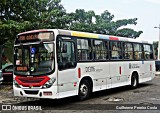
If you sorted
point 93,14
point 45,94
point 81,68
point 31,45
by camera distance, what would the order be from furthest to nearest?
point 93,14
point 81,68
point 31,45
point 45,94

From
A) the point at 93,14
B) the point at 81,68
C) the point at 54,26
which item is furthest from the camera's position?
the point at 93,14

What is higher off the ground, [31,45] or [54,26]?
[54,26]

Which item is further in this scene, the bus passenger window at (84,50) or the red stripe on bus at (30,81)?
the bus passenger window at (84,50)

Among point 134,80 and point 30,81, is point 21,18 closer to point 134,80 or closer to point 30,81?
point 134,80

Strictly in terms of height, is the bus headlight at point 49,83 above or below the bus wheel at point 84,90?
above

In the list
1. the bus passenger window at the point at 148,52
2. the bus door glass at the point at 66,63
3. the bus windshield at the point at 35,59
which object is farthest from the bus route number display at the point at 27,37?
the bus passenger window at the point at 148,52

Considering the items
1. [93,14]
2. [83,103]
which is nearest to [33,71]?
[83,103]

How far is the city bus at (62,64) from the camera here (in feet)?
32.6

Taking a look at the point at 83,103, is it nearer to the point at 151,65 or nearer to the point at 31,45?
the point at 31,45

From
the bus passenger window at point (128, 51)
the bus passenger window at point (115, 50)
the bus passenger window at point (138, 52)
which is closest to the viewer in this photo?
the bus passenger window at point (115, 50)

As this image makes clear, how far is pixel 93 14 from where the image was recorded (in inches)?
1620

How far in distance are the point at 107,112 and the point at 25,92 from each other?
10.6 feet

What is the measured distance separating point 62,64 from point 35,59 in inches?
→ 39.3

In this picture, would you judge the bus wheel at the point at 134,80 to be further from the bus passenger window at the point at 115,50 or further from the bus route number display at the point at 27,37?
the bus route number display at the point at 27,37
